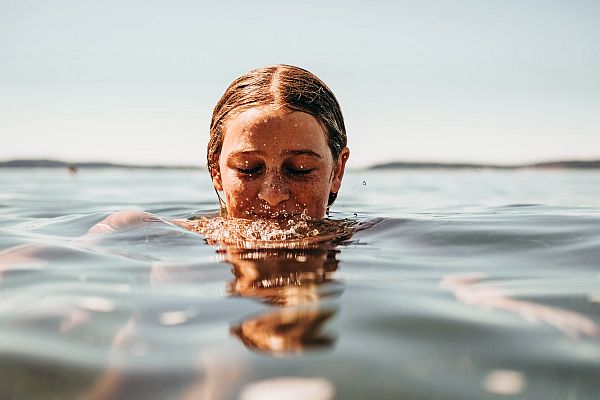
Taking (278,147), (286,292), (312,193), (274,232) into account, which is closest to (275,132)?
(278,147)

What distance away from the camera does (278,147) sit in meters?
3.74

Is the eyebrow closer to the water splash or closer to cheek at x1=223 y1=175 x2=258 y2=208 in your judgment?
cheek at x1=223 y1=175 x2=258 y2=208

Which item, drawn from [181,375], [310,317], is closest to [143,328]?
[181,375]

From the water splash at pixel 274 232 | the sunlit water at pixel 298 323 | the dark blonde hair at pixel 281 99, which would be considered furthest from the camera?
the dark blonde hair at pixel 281 99

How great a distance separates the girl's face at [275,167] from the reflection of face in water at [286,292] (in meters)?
0.77

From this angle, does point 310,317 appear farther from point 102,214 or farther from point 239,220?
point 102,214

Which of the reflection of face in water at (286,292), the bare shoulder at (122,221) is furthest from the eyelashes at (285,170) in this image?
the reflection of face in water at (286,292)

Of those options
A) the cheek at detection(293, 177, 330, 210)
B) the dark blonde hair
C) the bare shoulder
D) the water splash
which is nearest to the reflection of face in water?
the water splash

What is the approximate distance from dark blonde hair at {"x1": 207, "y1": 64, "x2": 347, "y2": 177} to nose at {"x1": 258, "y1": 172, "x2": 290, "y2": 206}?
24.1 inches

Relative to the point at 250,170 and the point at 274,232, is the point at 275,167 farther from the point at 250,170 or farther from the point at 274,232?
the point at 274,232

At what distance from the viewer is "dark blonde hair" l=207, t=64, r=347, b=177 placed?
4.12 metres

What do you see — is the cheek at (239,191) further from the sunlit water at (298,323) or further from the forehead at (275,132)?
the sunlit water at (298,323)

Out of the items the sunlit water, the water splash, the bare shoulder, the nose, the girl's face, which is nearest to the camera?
the sunlit water

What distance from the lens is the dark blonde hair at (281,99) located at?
13.5ft
